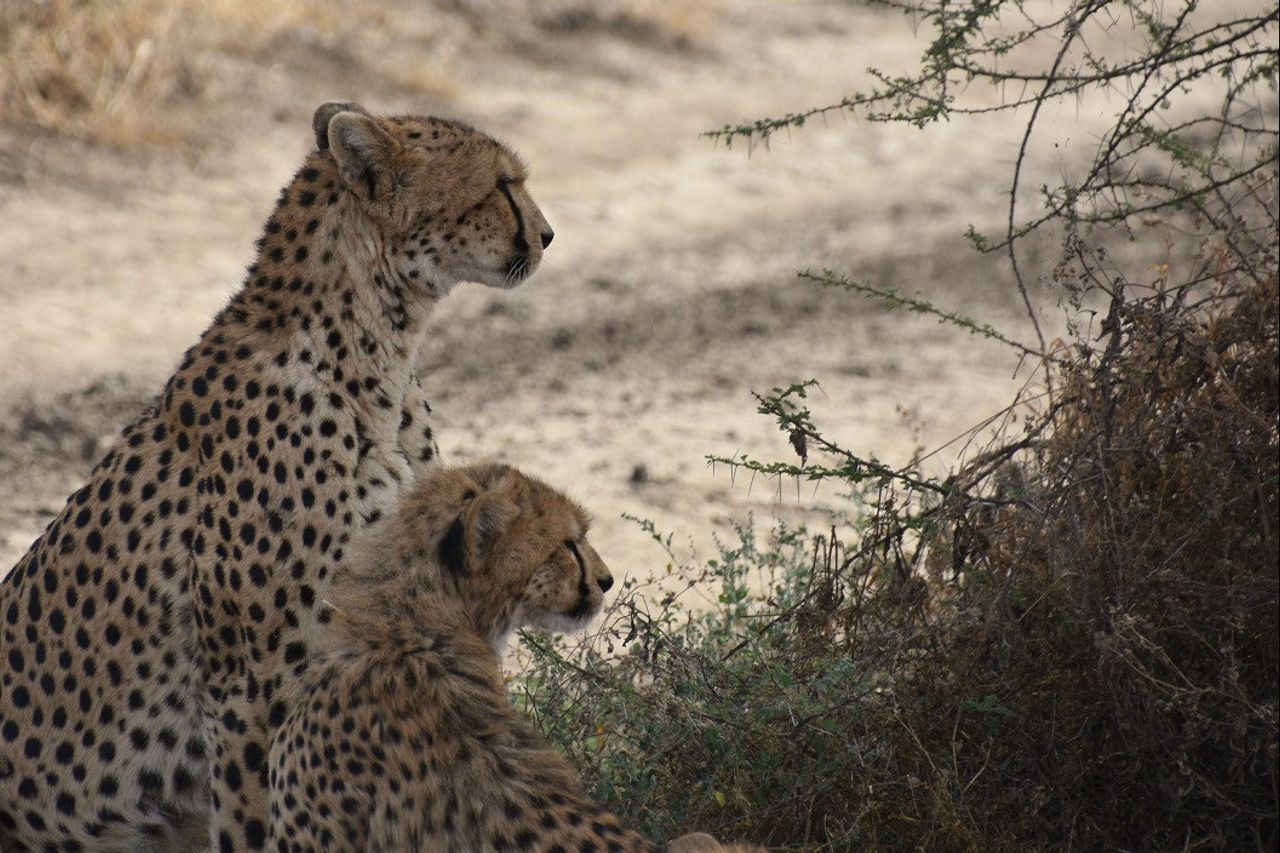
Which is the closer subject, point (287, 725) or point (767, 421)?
point (287, 725)

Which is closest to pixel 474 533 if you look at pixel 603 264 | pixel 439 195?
pixel 439 195

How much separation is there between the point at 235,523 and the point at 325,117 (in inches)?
34.5

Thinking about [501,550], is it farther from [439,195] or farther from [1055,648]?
[1055,648]

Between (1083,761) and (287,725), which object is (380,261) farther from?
(1083,761)

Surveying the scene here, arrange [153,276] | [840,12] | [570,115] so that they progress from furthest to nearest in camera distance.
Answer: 1. [840,12]
2. [570,115]
3. [153,276]

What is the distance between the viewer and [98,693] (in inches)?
132

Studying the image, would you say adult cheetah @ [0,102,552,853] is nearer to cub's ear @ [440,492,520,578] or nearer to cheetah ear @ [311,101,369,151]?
cheetah ear @ [311,101,369,151]

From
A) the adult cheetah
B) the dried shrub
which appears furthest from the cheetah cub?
the dried shrub

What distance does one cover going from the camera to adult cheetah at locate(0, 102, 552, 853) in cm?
330

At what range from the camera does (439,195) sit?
11.5 feet

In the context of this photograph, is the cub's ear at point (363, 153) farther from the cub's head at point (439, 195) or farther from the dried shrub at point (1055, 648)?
the dried shrub at point (1055, 648)

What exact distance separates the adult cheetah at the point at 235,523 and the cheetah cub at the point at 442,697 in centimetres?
19

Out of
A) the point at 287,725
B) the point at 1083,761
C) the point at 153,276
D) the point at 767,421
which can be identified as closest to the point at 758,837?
the point at 1083,761

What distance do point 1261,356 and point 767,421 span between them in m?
3.35
